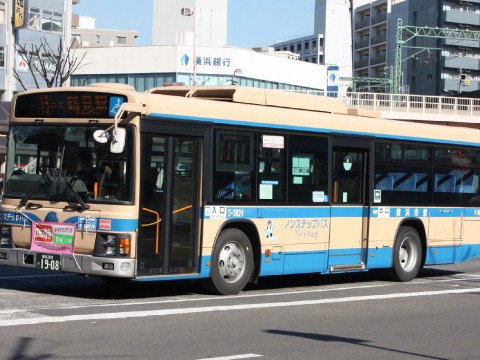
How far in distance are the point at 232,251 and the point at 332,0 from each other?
134 metres

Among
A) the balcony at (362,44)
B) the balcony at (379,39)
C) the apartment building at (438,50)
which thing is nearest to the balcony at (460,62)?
the apartment building at (438,50)

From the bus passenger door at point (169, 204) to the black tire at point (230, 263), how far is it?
55cm

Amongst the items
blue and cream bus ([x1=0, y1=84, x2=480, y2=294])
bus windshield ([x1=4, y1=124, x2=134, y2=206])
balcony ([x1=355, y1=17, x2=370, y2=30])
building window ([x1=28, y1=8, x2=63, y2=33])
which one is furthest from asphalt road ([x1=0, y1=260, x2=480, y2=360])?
balcony ([x1=355, y1=17, x2=370, y2=30])

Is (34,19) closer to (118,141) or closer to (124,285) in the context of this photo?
(124,285)

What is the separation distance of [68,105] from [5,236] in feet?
6.94

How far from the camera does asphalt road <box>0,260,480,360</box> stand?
9.95 meters

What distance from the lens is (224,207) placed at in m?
14.8

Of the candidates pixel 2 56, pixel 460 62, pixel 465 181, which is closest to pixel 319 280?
pixel 465 181

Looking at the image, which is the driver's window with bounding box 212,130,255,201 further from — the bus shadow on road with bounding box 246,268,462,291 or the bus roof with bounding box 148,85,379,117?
the bus shadow on road with bounding box 246,268,462,291

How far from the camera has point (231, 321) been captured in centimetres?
1209

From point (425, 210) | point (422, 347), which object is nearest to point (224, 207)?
point (422, 347)

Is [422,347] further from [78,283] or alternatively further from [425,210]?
[425,210]

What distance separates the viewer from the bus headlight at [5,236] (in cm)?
1421

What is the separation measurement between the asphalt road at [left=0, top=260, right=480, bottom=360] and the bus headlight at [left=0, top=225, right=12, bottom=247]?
71 cm
